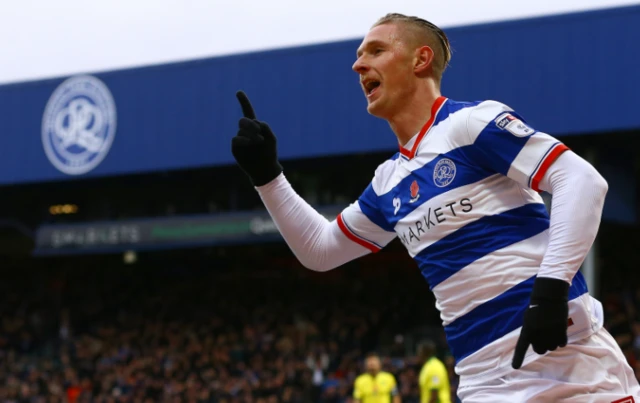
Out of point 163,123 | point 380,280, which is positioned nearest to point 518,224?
point 163,123

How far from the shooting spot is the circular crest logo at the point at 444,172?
338 centimetres

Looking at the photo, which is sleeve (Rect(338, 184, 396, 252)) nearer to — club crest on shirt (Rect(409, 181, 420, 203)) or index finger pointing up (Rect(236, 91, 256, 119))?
club crest on shirt (Rect(409, 181, 420, 203))

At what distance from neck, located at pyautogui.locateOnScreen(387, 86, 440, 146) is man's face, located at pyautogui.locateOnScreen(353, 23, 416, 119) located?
0.02m

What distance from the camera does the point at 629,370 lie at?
3344 mm

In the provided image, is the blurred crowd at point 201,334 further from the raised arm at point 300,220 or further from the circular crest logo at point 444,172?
the circular crest logo at point 444,172

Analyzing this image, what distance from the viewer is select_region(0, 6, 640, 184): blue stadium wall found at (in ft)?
52.6

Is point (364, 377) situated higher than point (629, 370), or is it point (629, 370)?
point (364, 377)

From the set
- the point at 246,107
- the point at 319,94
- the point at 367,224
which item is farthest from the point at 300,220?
the point at 319,94

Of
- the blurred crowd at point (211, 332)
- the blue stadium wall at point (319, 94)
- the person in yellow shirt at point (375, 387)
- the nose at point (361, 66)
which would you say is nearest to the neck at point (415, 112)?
the nose at point (361, 66)

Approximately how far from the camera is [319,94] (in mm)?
18531

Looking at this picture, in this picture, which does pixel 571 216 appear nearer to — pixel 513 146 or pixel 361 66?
pixel 513 146

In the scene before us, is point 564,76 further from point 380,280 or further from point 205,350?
point 205,350

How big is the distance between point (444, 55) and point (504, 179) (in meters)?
0.65

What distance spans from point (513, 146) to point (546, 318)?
0.57 meters
